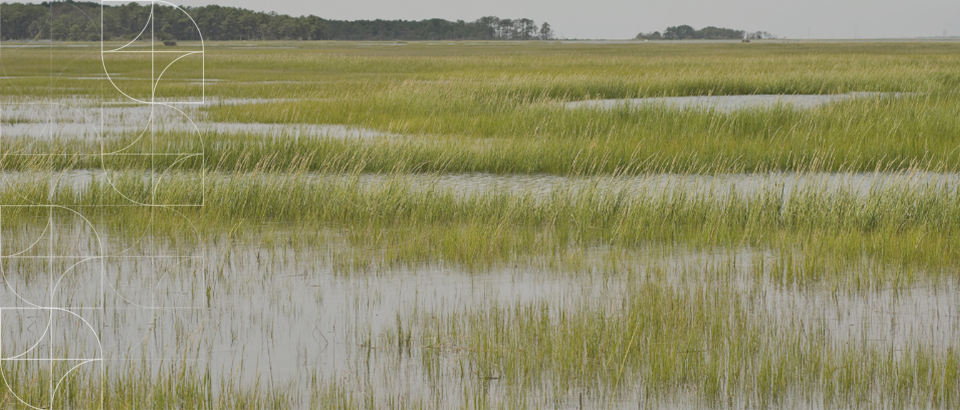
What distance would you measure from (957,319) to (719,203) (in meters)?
3.60

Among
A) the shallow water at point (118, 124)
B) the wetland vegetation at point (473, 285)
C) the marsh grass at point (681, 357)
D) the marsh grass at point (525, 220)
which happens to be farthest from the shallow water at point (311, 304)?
the shallow water at point (118, 124)

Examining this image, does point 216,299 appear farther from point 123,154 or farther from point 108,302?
point 123,154

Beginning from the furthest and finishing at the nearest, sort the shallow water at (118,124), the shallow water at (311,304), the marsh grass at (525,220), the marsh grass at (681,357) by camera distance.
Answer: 1. the shallow water at (118,124)
2. the marsh grass at (525,220)
3. the shallow water at (311,304)
4. the marsh grass at (681,357)

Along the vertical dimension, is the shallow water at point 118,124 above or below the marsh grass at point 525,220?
above

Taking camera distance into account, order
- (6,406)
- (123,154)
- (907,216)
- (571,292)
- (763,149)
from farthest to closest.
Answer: (763,149) < (123,154) < (907,216) < (571,292) < (6,406)

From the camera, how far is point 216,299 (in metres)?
6.07

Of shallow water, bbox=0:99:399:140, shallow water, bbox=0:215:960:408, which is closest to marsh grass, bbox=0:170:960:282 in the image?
shallow water, bbox=0:215:960:408

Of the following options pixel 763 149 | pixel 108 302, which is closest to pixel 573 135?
pixel 763 149

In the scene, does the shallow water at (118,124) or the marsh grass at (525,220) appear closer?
the marsh grass at (525,220)

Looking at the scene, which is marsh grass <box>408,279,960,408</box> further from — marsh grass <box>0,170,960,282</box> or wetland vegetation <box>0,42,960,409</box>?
marsh grass <box>0,170,960,282</box>

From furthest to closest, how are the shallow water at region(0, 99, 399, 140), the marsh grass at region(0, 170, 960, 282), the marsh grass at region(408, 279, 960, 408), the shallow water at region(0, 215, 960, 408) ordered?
the shallow water at region(0, 99, 399, 140), the marsh grass at region(0, 170, 960, 282), the shallow water at region(0, 215, 960, 408), the marsh grass at region(408, 279, 960, 408)

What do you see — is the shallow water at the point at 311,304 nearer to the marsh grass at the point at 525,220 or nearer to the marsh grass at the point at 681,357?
the marsh grass at the point at 681,357

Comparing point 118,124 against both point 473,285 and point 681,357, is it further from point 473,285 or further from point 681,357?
point 681,357

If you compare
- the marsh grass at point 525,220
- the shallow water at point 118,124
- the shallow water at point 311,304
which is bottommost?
the shallow water at point 311,304
